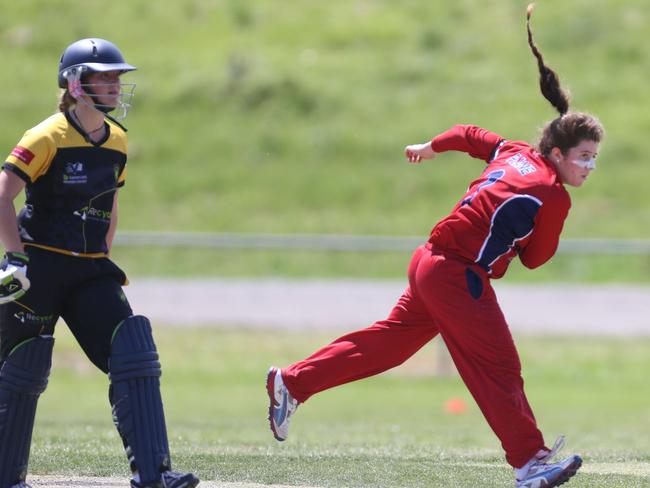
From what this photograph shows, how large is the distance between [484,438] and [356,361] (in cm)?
432

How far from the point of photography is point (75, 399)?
1507 centimetres

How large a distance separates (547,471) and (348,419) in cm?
773

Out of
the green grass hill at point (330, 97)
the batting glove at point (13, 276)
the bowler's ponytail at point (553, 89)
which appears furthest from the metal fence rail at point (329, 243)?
the batting glove at point (13, 276)

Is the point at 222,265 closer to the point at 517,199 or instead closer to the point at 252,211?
the point at 252,211

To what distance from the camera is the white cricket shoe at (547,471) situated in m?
5.92

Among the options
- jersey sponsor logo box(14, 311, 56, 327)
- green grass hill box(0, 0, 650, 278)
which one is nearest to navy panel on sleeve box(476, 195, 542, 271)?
jersey sponsor logo box(14, 311, 56, 327)

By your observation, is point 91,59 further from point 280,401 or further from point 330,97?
point 330,97

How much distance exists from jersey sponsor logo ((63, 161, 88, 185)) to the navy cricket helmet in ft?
1.30

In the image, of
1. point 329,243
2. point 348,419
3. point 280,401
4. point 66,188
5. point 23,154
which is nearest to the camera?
point 23,154

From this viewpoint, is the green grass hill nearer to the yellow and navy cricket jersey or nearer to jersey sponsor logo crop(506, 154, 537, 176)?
jersey sponsor logo crop(506, 154, 537, 176)

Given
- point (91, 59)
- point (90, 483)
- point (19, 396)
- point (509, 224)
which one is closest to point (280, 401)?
point (90, 483)

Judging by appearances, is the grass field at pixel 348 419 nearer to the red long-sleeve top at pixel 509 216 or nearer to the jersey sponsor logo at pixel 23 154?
the red long-sleeve top at pixel 509 216

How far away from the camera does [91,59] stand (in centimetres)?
592

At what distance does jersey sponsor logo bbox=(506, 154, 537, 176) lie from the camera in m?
6.14
